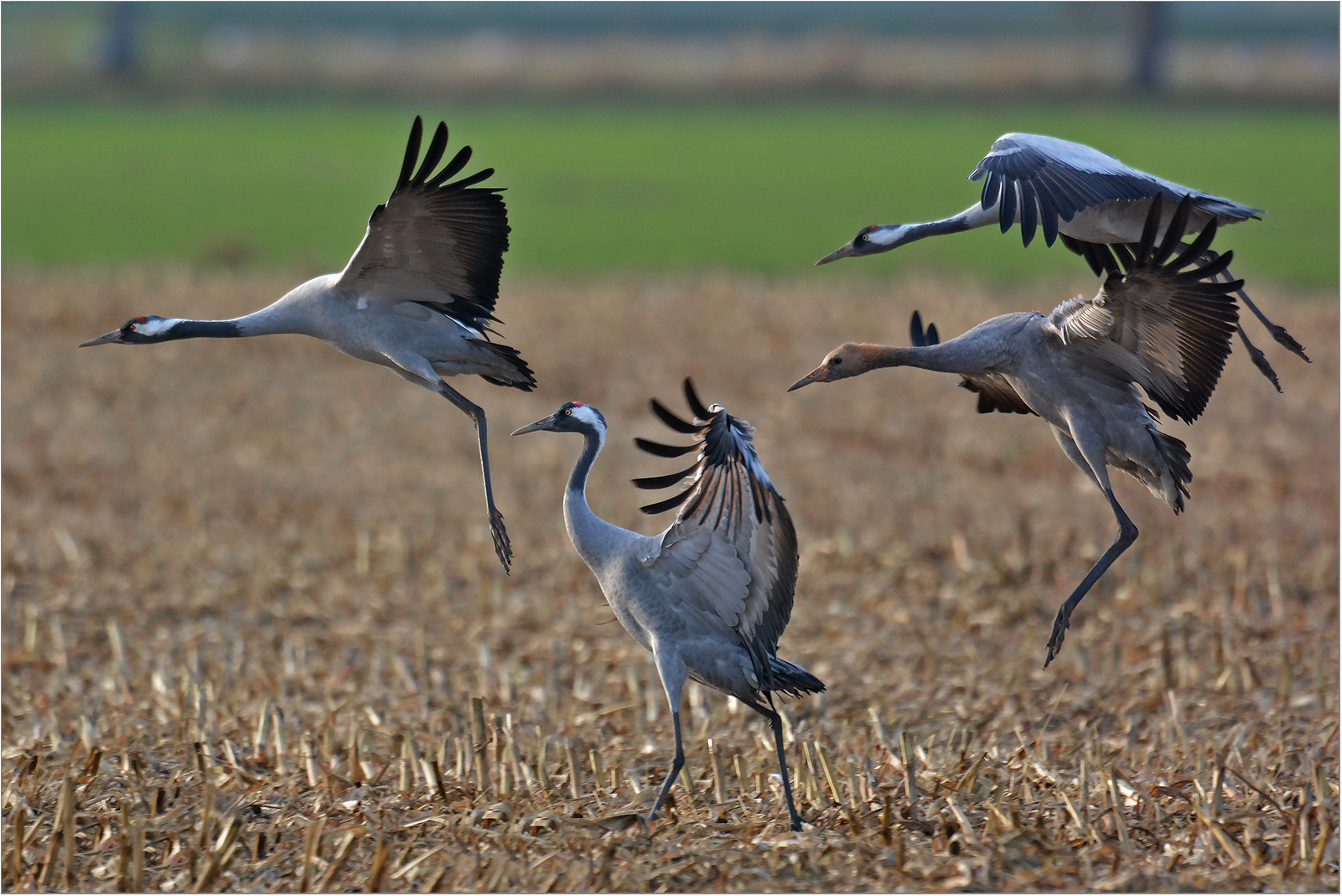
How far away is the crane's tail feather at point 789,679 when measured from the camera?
5957mm

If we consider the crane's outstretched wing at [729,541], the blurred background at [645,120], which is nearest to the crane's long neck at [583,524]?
the crane's outstretched wing at [729,541]

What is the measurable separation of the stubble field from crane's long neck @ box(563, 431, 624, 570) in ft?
3.47

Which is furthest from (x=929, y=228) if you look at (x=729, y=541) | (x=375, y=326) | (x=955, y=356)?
(x=375, y=326)

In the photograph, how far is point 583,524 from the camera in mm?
5785

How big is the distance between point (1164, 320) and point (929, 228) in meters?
1.06

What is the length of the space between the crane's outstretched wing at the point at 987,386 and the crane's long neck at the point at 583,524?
148 cm

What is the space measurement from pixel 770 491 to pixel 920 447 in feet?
31.1

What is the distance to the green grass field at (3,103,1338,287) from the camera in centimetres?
2753

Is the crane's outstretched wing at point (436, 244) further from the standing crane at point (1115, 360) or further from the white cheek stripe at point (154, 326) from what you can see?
the standing crane at point (1115, 360)

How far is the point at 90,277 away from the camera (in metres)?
20.3

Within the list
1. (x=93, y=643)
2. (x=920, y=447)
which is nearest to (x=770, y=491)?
(x=93, y=643)

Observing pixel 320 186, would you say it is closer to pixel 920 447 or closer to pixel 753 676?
pixel 920 447

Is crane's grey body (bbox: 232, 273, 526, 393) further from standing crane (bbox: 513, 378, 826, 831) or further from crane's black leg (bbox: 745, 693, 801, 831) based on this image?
→ crane's black leg (bbox: 745, 693, 801, 831)

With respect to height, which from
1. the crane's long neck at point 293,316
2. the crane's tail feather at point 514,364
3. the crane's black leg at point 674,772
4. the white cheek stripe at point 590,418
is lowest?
the crane's black leg at point 674,772
